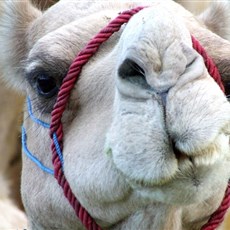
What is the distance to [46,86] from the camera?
92.4 inches

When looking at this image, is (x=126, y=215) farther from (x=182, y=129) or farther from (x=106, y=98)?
(x=182, y=129)

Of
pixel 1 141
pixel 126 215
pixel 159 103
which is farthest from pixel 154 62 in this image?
pixel 1 141

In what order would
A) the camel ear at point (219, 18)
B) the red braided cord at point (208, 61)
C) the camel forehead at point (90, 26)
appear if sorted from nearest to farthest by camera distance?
1. the camel forehead at point (90, 26)
2. the red braided cord at point (208, 61)
3. the camel ear at point (219, 18)

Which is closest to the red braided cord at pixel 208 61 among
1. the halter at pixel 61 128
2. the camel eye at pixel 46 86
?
the halter at pixel 61 128

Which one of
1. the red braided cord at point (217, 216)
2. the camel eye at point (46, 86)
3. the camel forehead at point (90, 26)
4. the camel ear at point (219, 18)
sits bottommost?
the red braided cord at point (217, 216)

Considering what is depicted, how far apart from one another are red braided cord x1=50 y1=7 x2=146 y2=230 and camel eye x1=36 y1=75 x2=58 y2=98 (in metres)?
0.11

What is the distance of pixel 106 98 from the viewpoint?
2.04 m

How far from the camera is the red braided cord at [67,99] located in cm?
215

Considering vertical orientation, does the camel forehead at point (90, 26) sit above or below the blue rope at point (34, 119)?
above

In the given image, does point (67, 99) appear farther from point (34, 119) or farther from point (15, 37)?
point (15, 37)

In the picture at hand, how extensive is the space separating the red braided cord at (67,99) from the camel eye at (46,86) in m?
0.11

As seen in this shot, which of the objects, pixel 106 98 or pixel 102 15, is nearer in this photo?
pixel 106 98

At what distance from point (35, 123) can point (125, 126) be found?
0.87 metres

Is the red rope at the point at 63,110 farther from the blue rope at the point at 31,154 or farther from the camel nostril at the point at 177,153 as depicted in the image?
the camel nostril at the point at 177,153
